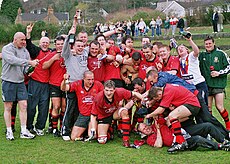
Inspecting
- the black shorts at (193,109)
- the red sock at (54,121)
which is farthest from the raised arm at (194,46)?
the red sock at (54,121)

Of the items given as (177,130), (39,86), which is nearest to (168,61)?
(177,130)

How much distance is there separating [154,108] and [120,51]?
1868 millimetres

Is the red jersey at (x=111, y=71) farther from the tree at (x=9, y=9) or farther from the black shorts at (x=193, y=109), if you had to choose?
the tree at (x=9, y=9)

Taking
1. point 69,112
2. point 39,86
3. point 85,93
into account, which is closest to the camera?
point 85,93

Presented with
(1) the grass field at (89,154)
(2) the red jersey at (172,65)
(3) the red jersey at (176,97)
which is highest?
(2) the red jersey at (172,65)

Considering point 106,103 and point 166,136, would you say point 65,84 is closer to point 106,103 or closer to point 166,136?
point 106,103

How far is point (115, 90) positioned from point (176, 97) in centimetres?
126

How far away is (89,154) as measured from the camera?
7.61 meters

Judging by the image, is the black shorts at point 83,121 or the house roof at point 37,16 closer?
the black shorts at point 83,121

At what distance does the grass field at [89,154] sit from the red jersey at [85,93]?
735 mm

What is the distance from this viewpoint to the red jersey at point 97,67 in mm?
9062

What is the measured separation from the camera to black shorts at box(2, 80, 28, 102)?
8648mm

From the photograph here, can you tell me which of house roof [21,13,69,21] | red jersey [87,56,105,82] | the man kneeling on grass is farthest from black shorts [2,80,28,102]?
house roof [21,13,69,21]

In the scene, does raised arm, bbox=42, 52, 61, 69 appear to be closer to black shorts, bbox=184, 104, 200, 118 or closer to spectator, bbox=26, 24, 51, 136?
spectator, bbox=26, 24, 51, 136
